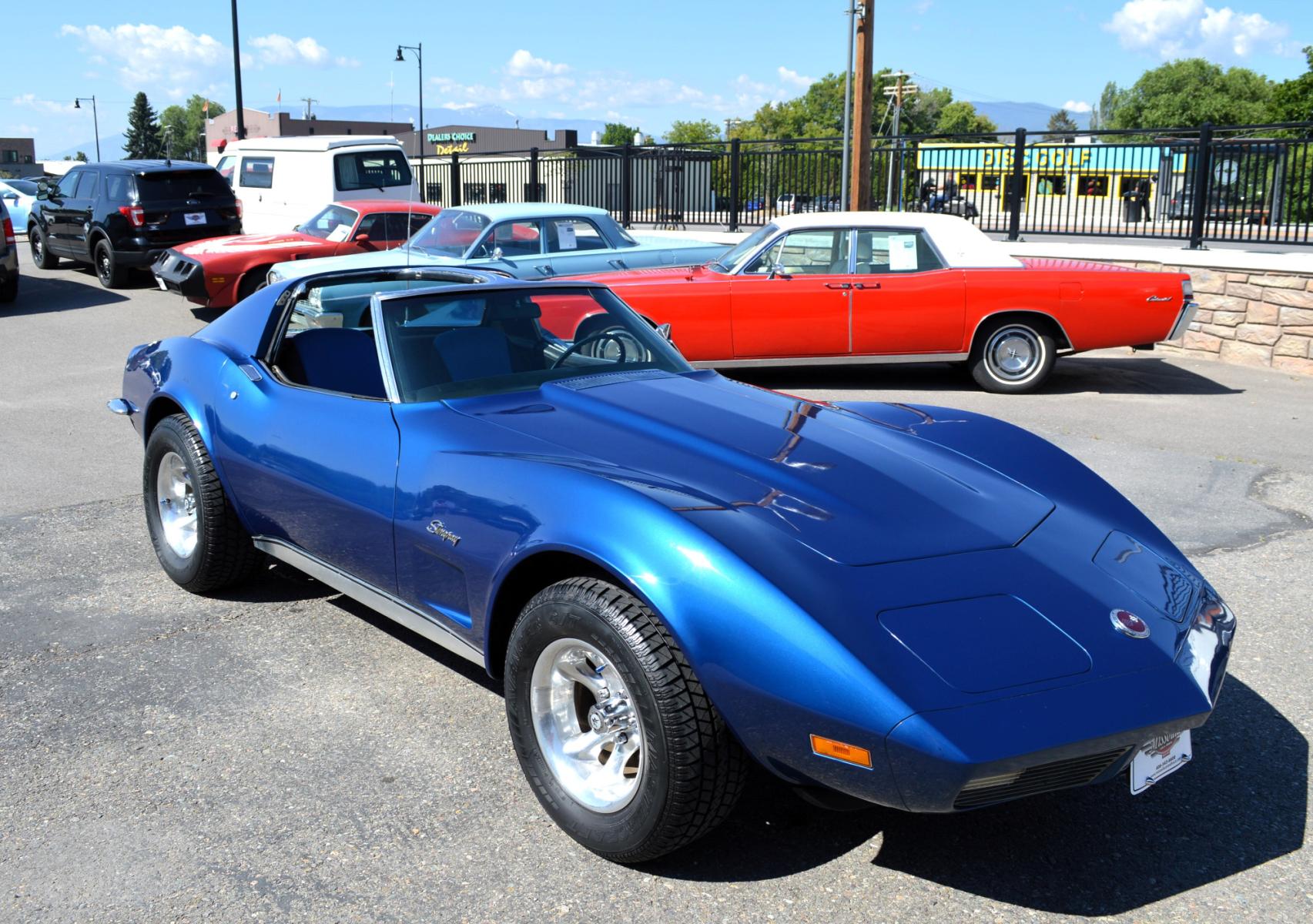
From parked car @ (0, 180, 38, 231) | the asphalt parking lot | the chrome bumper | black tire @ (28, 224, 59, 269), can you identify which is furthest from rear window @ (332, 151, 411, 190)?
the asphalt parking lot

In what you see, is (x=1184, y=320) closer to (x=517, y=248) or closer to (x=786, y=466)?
(x=517, y=248)

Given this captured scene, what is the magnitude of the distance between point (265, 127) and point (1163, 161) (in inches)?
4349

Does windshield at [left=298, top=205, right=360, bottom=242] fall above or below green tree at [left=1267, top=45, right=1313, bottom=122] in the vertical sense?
below

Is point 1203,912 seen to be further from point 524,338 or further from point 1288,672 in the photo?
point 524,338

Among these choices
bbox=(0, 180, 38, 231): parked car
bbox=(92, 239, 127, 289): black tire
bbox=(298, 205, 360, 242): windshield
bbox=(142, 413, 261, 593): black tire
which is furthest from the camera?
bbox=(0, 180, 38, 231): parked car

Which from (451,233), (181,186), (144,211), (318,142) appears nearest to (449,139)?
(318,142)

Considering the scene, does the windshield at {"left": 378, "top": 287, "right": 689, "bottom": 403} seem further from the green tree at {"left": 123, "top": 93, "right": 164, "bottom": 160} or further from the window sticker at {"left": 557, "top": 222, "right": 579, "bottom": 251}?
Answer: the green tree at {"left": 123, "top": 93, "right": 164, "bottom": 160}

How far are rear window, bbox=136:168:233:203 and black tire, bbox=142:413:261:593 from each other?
12.3 metres

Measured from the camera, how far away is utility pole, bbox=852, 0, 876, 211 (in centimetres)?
1465

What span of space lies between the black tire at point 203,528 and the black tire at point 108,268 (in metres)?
12.4

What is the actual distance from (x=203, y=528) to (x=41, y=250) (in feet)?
54.1

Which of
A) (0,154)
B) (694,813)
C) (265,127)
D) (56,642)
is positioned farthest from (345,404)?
(0,154)

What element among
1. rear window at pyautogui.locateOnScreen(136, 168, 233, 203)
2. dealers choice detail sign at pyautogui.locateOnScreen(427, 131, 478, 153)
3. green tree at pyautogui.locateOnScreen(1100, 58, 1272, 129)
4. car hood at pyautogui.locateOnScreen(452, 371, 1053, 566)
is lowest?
car hood at pyautogui.locateOnScreen(452, 371, 1053, 566)

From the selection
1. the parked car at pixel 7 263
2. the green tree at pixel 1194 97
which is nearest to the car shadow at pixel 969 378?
the parked car at pixel 7 263
